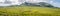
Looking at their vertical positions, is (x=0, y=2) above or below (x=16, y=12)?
above

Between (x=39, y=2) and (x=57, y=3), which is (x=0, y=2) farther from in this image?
(x=57, y=3)

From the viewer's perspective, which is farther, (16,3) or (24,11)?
(16,3)

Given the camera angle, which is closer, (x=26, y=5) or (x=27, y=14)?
(x=27, y=14)

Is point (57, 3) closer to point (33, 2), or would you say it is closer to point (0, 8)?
point (33, 2)

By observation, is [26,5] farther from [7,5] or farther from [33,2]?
[7,5]

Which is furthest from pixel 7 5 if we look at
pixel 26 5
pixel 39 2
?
pixel 39 2

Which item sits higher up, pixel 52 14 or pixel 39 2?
pixel 39 2

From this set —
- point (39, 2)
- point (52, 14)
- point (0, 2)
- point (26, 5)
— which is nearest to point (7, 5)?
point (0, 2)

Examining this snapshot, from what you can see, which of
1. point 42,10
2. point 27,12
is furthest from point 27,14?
point 42,10
